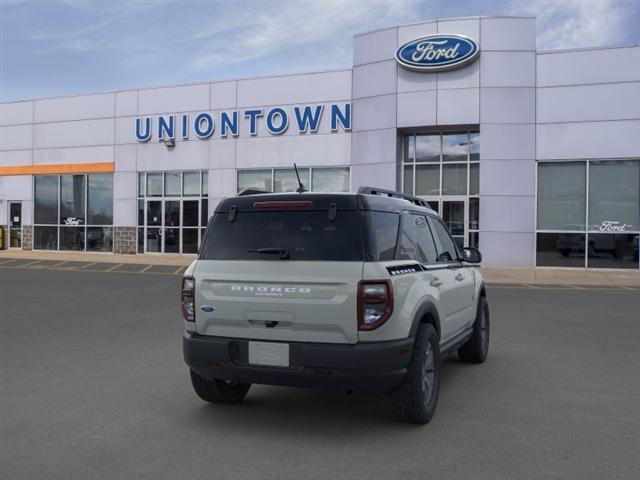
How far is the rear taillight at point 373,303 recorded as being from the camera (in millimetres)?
4473

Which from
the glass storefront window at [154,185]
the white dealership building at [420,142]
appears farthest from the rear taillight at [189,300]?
the glass storefront window at [154,185]

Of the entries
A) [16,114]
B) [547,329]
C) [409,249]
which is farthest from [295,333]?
[16,114]

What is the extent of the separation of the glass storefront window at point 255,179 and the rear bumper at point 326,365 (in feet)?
62.3

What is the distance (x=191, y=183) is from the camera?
24.7 meters

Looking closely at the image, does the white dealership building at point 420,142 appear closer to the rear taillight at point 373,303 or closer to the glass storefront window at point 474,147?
the glass storefront window at point 474,147

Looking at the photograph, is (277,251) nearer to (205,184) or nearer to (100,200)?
(205,184)

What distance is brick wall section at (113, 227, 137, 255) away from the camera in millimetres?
25469

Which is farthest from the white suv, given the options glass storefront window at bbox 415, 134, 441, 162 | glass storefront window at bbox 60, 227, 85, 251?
glass storefront window at bbox 60, 227, 85, 251

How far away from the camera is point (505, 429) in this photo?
15.9 feet

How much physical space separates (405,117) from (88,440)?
1781 cm

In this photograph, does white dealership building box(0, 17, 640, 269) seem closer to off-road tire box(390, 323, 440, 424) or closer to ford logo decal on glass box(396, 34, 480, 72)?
ford logo decal on glass box(396, 34, 480, 72)

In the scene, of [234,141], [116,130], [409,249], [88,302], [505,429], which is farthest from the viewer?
[116,130]

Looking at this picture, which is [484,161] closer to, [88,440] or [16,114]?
[88,440]

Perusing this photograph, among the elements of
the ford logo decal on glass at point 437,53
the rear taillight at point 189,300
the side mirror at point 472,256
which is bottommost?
the rear taillight at point 189,300
